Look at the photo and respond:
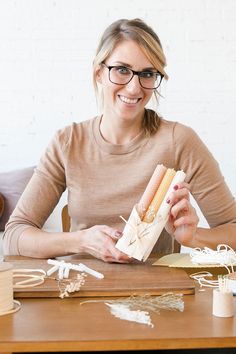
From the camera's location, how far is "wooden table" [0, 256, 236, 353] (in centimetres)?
76

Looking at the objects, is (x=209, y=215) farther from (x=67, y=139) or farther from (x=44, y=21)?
(x=44, y=21)

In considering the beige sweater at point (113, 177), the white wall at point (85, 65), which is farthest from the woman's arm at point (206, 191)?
the white wall at point (85, 65)

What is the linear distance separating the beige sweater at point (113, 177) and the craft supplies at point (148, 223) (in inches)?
14.5

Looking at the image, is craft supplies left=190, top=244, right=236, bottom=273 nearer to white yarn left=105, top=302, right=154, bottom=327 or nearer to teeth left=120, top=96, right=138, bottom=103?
white yarn left=105, top=302, right=154, bottom=327

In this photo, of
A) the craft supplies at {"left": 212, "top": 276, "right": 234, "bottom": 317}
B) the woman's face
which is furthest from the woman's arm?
the craft supplies at {"left": 212, "top": 276, "right": 234, "bottom": 317}

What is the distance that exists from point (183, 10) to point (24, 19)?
877 mm

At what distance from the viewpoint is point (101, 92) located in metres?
1.62

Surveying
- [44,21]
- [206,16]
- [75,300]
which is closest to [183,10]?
[206,16]

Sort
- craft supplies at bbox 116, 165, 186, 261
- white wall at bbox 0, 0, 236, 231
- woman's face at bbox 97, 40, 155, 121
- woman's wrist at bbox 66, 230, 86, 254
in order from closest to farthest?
craft supplies at bbox 116, 165, 186, 261, woman's wrist at bbox 66, 230, 86, 254, woman's face at bbox 97, 40, 155, 121, white wall at bbox 0, 0, 236, 231

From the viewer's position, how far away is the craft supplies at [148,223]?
43.3 inches

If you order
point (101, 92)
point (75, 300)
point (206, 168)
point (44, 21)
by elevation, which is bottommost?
point (75, 300)

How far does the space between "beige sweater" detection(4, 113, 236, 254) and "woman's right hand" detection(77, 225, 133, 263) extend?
24 centimetres

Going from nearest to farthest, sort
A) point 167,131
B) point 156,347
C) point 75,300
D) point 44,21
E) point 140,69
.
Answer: point 156,347, point 75,300, point 140,69, point 167,131, point 44,21

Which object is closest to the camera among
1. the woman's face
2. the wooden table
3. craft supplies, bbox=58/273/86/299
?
the wooden table
